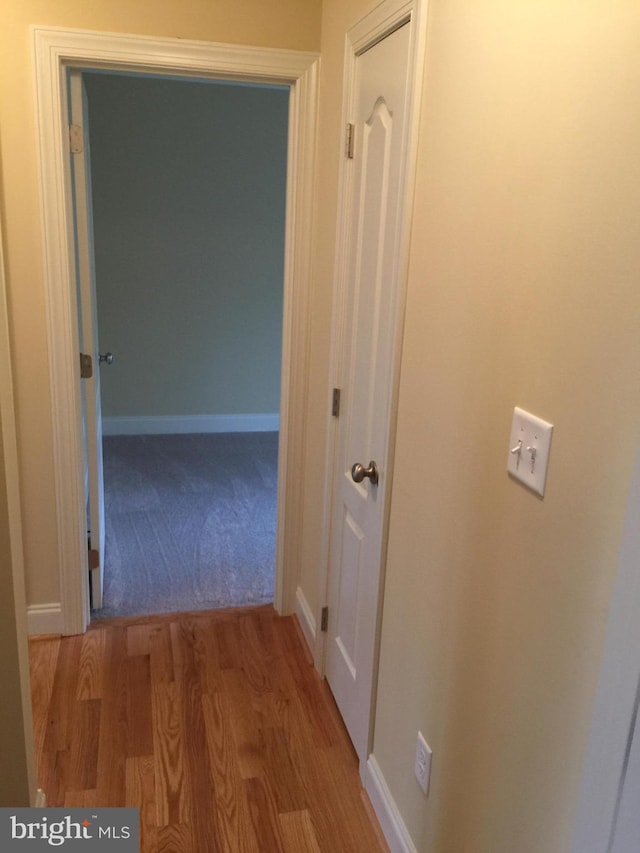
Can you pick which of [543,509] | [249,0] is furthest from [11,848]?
[249,0]

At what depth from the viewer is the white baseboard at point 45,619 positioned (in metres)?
2.64

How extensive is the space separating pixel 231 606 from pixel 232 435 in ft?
8.19

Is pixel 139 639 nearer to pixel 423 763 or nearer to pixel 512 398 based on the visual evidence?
pixel 423 763

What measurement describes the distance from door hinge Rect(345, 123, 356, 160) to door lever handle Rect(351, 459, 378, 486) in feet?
2.99

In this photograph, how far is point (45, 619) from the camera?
104 inches

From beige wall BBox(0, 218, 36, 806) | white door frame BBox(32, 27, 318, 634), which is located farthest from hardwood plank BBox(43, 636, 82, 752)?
beige wall BBox(0, 218, 36, 806)

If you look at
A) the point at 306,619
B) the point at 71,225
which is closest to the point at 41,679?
the point at 306,619

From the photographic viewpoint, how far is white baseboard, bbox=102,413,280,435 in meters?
5.18

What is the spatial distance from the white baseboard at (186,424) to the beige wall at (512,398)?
3591mm

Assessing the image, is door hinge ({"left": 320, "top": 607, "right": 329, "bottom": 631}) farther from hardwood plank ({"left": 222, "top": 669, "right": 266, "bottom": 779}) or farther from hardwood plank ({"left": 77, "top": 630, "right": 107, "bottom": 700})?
hardwood plank ({"left": 77, "top": 630, "right": 107, "bottom": 700})

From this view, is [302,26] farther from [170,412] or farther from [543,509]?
[170,412]

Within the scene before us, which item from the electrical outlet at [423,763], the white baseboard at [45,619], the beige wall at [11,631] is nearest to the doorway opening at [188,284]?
the white baseboard at [45,619]

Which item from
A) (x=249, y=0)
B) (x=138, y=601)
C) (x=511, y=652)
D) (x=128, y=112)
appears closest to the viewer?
(x=511, y=652)

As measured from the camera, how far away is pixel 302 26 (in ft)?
7.70
